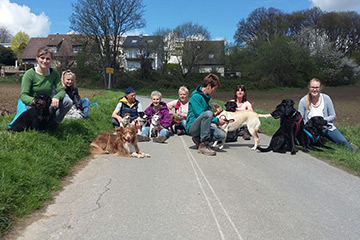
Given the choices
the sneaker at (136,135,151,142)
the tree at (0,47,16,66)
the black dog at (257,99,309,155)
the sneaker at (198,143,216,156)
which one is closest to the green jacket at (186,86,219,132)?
the sneaker at (198,143,216,156)

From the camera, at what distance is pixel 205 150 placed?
663 centimetres

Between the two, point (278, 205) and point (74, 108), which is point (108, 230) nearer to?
point (278, 205)

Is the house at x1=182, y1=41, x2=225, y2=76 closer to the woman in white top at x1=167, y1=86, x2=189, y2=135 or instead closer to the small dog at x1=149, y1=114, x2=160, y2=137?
the woman in white top at x1=167, y1=86, x2=189, y2=135

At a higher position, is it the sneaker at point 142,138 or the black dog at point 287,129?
the black dog at point 287,129

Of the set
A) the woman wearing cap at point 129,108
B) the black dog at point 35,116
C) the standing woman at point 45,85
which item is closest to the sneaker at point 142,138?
the woman wearing cap at point 129,108

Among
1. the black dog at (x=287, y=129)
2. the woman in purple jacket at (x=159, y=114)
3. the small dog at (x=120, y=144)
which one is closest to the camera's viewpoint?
the small dog at (x=120, y=144)

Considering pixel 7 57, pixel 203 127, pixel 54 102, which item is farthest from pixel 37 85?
pixel 7 57

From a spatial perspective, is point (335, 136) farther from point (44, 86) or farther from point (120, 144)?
point (44, 86)

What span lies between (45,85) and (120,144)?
6.40 feet

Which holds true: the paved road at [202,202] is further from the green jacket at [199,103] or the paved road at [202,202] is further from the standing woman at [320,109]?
the standing woman at [320,109]

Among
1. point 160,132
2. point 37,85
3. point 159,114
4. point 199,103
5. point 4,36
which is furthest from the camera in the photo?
point 4,36

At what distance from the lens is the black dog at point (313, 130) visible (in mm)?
7141

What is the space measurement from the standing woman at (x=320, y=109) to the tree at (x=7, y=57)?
7916cm

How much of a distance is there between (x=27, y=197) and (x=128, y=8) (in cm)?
4165
